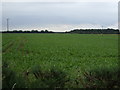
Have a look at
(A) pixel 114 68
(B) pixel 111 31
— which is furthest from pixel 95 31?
(A) pixel 114 68

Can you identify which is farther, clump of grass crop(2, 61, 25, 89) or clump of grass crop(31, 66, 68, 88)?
clump of grass crop(31, 66, 68, 88)

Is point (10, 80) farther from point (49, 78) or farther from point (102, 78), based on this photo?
point (102, 78)

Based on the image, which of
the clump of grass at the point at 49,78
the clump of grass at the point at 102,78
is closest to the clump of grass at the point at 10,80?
the clump of grass at the point at 49,78

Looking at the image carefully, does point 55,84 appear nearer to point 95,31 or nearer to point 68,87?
point 68,87

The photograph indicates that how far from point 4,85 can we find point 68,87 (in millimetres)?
1145

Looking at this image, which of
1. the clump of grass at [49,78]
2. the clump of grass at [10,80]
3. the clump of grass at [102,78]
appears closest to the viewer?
the clump of grass at [10,80]

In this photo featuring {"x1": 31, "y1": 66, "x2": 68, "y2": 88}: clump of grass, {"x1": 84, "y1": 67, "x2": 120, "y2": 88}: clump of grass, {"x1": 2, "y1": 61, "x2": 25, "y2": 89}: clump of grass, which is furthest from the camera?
{"x1": 84, "y1": 67, "x2": 120, "y2": 88}: clump of grass

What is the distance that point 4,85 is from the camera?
4562 millimetres

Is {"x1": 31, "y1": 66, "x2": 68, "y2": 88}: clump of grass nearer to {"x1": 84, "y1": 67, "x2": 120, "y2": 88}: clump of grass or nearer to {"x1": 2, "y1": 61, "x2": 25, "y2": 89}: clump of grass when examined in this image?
{"x1": 2, "y1": 61, "x2": 25, "y2": 89}: clump of grass

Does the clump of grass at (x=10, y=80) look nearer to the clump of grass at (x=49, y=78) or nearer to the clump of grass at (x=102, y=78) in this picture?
the clump of grass at (x=49, y=78)

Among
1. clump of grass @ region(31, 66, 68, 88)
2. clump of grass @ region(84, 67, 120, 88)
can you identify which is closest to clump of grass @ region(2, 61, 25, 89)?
clump of grass @ region(31, 66, 68, 88)

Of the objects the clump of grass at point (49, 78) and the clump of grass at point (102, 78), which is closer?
the clump of grass at point (49, 78)

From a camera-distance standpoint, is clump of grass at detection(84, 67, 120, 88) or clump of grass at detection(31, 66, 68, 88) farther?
clump of grass at detection(84, 67, 120, 88)

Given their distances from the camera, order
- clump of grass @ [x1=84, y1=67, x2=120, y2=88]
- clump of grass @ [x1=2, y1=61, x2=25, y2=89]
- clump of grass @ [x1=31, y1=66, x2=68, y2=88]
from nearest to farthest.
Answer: clump of grass @ [x1=2, y1=61, x2=25, y2=89] → clump of grass @ [x1=31, y1=66, x2=68, y2=88] → clump of grass @ [x1=84, y1=67, x2=120, y2=88]
